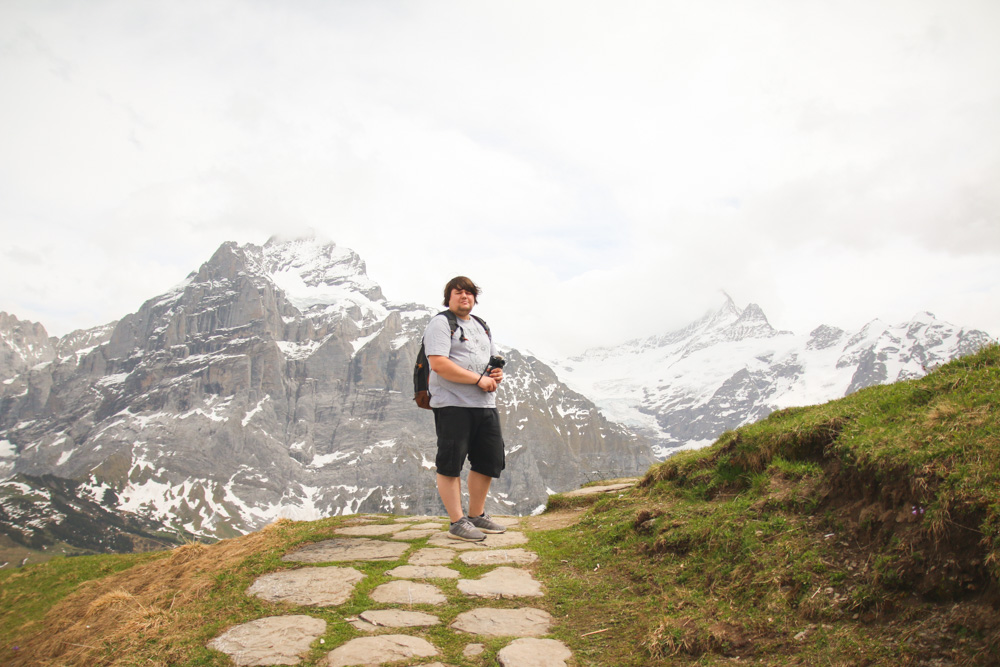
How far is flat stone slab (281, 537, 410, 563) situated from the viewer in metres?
7.48

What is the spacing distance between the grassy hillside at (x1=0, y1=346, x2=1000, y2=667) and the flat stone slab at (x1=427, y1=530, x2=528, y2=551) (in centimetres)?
73

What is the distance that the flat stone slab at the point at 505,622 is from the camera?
5.05m

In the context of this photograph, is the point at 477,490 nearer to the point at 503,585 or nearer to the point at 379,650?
the point at 503,585

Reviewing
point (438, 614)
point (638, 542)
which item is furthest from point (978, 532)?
point (438, 614)

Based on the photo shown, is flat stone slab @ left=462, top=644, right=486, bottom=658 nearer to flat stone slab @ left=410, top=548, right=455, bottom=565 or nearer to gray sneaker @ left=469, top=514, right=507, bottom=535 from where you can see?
flat stone slab @ left=410, top=548, right=455, bottom=565

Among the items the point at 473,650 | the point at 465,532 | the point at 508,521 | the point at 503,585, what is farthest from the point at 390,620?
the point at 508,521

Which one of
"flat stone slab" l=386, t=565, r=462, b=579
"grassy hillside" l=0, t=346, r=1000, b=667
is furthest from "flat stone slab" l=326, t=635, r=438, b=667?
"flat stone slab" l=386, t=565, r=462, b=579

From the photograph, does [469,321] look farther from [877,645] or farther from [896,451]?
[877,645]

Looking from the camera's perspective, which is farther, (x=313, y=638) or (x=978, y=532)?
(x=313, y=638)

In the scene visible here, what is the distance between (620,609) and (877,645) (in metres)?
2.24

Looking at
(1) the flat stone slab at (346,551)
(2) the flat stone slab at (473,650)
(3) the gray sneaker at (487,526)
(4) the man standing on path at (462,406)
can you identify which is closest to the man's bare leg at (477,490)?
(4) the man standing on path at (462,406)

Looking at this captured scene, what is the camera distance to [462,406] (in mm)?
8891

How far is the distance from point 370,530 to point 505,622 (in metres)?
5.15

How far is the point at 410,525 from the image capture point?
10.6 m
